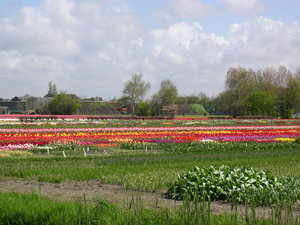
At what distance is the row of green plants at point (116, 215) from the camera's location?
724 centimetres

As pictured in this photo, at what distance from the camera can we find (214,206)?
9.76 m

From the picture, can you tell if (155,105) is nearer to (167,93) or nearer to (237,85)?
(167,93)

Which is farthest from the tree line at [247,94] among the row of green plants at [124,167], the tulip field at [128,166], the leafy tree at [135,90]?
the row of green plants at [124,167]

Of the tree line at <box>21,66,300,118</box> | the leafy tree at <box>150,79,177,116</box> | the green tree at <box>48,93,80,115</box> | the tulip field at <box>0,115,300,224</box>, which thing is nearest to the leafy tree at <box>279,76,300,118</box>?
the tree line at <box>21,66,300,118</box>

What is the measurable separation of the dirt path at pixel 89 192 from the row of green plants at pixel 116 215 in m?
1.08

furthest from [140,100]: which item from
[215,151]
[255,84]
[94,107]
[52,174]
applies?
[52,174]

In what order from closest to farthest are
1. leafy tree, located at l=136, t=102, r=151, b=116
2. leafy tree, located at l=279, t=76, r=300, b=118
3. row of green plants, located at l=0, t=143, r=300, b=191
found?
row of green plants, located at l=0, t=143, r=300, b=191 → leafy tree, located at l=279, t=76, r=300, b=118 → leafy tree, located at l=136, t=102, r=151, b=116

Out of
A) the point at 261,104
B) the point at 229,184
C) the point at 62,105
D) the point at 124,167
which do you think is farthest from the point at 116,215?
the point at 62,105

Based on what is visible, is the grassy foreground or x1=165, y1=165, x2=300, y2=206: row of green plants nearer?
the grassy foreground

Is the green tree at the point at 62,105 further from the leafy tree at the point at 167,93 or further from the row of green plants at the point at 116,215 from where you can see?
the row of green plants at the point at 116,215

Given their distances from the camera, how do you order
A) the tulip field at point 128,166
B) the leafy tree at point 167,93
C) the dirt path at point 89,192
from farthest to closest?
1. the leafy tree at point 167,93
2. the dirt path at point 89,192
3. the tulip field at point 128,166

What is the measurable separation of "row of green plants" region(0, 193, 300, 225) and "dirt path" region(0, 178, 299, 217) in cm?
108

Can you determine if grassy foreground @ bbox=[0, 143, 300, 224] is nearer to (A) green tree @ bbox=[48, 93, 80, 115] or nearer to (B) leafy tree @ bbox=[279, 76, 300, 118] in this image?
(B) leafy tree @ bbox=[279, 76, 300, 118]

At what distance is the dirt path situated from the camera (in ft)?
32.1
